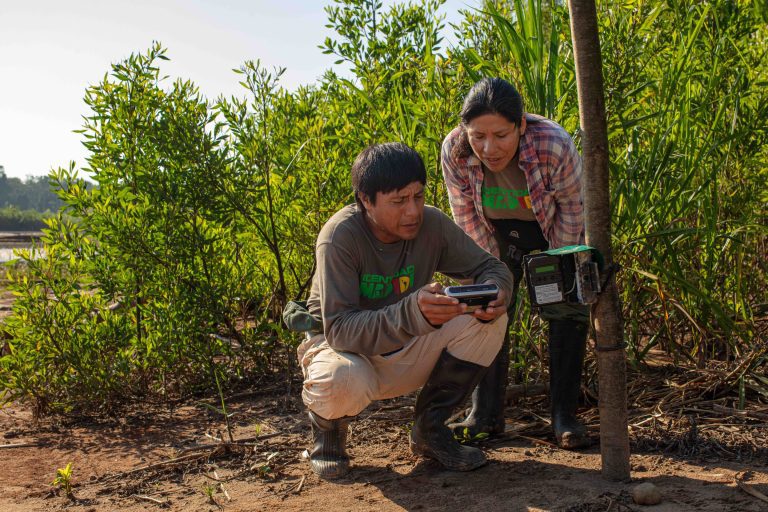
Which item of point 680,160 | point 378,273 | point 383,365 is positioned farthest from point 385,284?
point 680,160

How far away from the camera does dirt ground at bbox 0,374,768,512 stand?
8.63ft

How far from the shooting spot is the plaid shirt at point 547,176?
2975 millimetres

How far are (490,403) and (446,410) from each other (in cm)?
37

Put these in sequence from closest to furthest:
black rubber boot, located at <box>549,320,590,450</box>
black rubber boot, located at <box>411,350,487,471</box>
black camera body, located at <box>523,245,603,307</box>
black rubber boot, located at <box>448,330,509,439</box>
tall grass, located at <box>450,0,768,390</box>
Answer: black camera body, located at <box>523,245,603,307</box> → black rubber boot, located at <box>411,350,487,471</box> → black rubber boot, located at <box>549,320,590,450</box> → black rubber boot, located at <box>448,330,509,439</box> → tall grass, located at <box>450,0,768,390</box>

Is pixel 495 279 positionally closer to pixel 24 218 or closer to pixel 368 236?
pixel 368 236

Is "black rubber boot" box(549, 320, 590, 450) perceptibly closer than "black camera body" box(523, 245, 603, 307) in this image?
No

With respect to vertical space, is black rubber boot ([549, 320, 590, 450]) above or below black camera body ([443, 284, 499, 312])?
below

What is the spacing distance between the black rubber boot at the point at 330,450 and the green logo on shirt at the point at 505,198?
1.04 m

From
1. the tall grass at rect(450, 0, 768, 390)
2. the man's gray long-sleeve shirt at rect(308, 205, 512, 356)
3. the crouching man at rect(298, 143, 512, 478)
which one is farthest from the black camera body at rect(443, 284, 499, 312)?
the tall grass at rect(450, 0, 768, 390)

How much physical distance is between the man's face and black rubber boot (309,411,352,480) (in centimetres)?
76

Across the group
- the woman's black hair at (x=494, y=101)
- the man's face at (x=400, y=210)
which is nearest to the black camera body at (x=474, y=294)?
the man's face at (x=400, y=210)

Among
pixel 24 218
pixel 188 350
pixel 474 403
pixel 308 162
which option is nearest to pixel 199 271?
pixel 188 350

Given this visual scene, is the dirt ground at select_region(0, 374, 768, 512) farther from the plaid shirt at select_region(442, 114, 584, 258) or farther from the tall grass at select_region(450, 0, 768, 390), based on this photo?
the plaid shirt at select_region(442, 114, 584, 258)

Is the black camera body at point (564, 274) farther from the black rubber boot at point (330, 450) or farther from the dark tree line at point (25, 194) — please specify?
the dark tree line at point (25, 194)
